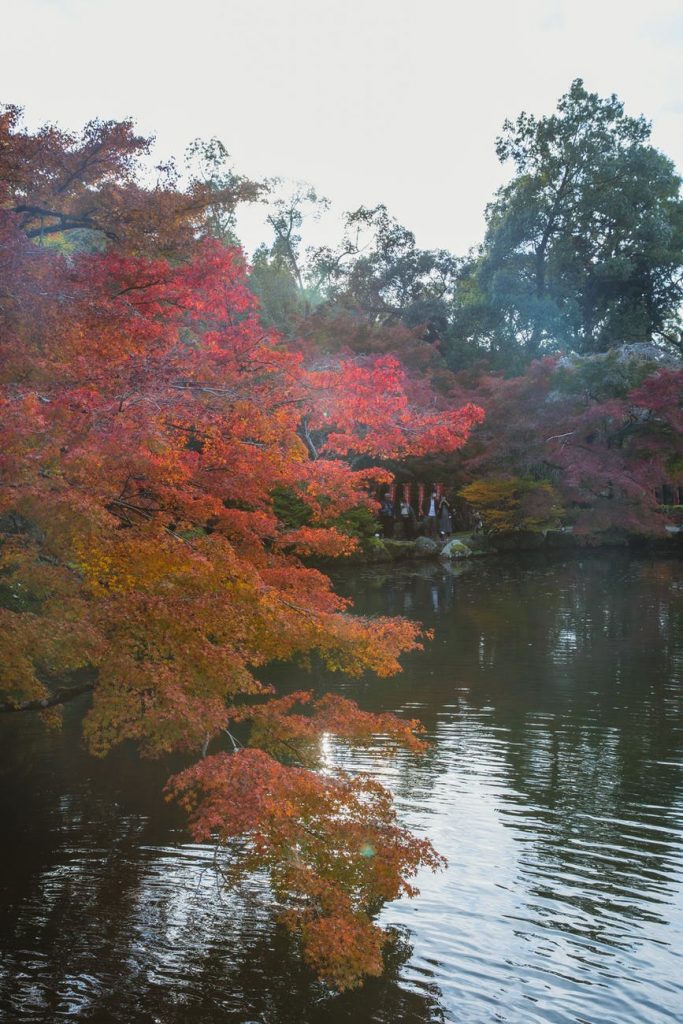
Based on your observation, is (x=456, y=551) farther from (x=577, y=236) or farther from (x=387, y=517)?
(x=577, y=236)

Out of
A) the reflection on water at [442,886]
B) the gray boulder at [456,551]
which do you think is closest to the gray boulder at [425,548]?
the gray boulder at [456,551]

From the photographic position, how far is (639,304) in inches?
1321

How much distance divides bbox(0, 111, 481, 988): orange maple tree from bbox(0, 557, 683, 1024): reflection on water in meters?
0.42

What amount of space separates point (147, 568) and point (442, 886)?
3312 mm

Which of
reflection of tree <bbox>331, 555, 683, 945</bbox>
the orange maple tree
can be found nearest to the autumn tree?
reflection of tree <bbox>331, 555, 683, 945</bbox>

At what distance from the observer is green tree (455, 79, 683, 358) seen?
31375 millimetres

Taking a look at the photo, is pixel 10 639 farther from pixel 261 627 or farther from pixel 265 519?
pixel 265 519

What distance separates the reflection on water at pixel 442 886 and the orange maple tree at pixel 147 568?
1.38ft

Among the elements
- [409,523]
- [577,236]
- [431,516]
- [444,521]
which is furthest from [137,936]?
[577,236]

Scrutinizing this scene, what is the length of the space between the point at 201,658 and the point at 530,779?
414 centimetres

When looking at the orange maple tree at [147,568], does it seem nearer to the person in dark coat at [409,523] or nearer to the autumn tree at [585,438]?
the autumn tree at [585,438]

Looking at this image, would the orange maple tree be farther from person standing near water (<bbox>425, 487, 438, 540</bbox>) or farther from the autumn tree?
person standing near water (<bbox>425, 487, 438, 540</bbox>)

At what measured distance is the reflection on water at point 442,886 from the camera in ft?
17.0

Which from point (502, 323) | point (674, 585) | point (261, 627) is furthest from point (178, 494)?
point (502, 323)
